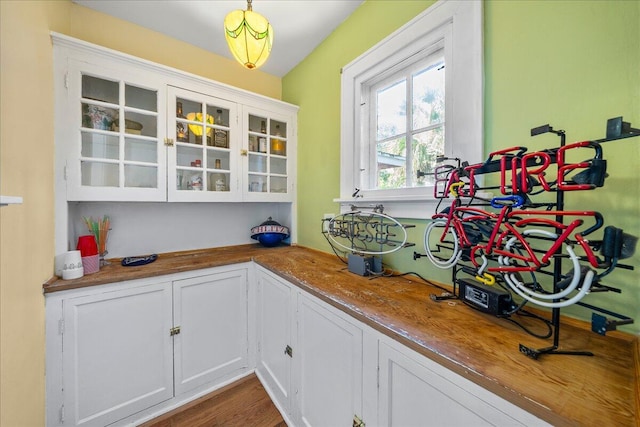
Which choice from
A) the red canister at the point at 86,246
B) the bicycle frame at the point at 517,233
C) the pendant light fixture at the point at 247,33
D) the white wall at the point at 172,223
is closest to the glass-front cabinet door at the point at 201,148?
the white wall at the point at 172,223

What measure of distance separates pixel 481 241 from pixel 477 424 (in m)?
0.54

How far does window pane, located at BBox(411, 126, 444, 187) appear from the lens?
3.95ft

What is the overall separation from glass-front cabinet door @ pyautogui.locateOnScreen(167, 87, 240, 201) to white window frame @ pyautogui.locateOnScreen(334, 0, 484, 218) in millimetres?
932

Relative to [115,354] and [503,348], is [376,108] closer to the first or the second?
[503,348]

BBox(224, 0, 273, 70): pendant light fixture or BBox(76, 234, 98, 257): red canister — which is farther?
BBox(76, 234, 98, 257): red canister

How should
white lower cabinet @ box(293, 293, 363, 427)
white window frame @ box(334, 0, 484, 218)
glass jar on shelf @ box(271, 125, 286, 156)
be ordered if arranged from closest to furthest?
white lower cabinet @ box(293, 293, 363, 427), white window frame @ box(334, 0, 484, 218), glass jar on shelf @ box(271, 125, 286, 156)

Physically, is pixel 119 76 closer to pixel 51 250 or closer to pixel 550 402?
pixel 51 250

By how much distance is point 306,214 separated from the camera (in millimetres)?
2105

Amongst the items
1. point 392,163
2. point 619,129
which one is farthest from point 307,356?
point 619,129

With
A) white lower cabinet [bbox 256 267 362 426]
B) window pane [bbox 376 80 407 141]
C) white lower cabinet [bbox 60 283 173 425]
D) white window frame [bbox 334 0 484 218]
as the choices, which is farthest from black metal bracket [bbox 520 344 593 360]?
white lower cabinet [bbox 60 283 173 425]

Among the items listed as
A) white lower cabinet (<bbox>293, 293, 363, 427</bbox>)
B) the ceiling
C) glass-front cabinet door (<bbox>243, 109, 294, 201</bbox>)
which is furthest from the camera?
glass-front cabinet door (<bbox>243, 109, 294, 201</bbox>)

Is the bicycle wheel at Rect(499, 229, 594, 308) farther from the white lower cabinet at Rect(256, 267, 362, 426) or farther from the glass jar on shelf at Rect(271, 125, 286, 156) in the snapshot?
the glass jar on shelf at Rect(271, 125, 286, 156)

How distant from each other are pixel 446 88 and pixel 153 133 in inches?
72.9

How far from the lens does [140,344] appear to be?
1.34 meters
